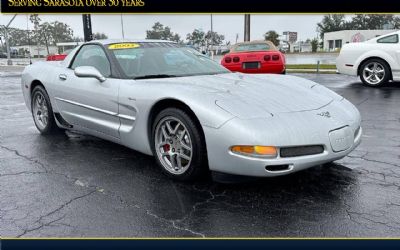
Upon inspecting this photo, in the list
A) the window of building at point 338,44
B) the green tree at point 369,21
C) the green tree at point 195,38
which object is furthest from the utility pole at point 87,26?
the green tree at point 369,21

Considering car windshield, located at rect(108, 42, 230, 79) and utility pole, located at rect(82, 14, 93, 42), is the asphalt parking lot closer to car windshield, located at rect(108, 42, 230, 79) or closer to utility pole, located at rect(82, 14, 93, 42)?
car windshield, located at rect(108, 42, 230, 79)

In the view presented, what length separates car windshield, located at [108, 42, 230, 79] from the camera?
4.05 m

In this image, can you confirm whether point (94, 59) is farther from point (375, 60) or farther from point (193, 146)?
point (375, 60)

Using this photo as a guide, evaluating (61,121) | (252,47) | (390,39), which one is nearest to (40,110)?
(61,121)

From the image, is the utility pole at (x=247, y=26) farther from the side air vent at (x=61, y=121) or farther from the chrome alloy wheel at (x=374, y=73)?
the side air vent at (x=61, y=121)

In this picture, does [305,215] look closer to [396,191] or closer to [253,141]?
[253,141]

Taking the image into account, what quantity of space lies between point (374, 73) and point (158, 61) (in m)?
7.01

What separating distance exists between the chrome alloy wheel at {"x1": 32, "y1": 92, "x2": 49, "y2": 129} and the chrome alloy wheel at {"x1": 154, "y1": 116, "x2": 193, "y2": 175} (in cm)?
228

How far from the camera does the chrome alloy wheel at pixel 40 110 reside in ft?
16.9

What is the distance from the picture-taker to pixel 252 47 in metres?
11.0

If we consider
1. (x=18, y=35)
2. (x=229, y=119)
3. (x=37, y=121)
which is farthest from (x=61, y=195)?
(x=18, y=35)

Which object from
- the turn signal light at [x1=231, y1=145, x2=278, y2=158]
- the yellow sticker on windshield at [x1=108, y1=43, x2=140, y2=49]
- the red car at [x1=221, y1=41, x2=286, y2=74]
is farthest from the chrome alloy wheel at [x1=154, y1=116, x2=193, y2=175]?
the red car at [x1=221, y1=41, x2=286, y2=74]

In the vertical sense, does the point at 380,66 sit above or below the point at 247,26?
below

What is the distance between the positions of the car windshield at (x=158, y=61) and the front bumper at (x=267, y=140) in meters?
1.26
